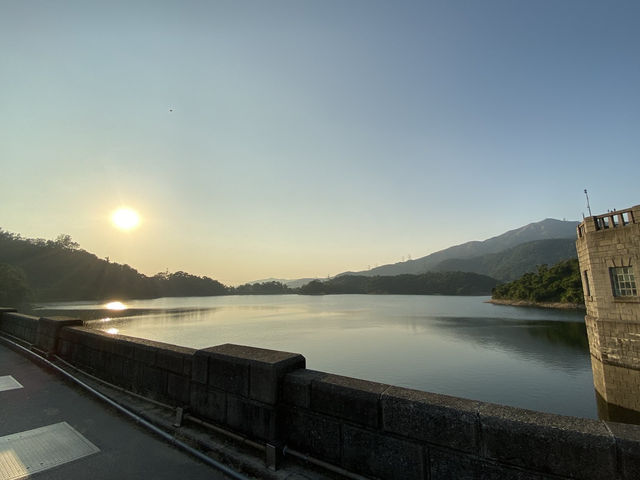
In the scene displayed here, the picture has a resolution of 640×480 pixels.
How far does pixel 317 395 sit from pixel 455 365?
26.8 m

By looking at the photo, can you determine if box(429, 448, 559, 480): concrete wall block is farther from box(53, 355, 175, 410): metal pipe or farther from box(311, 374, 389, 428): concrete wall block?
box(53, 355, 175, 410): metal pipe

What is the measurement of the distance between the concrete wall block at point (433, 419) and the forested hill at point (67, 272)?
129 m

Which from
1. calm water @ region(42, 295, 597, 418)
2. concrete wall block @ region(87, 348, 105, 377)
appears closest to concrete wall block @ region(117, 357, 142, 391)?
concrete wall block @ region(87, 348, 105, 377)

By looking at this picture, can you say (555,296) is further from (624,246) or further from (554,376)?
(624,246)

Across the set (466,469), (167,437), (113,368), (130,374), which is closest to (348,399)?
(466,469)

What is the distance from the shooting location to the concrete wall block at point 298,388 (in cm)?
329

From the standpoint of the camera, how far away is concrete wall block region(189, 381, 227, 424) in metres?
3.79

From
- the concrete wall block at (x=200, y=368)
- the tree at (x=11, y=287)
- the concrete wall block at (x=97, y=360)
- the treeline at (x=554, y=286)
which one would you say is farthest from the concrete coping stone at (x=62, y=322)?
the tree at (x=11, y=287)

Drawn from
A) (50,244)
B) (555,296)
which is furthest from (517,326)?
(50,244)

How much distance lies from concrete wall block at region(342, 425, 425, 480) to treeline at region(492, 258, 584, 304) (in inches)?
3155

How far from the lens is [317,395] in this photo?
10.5 feet

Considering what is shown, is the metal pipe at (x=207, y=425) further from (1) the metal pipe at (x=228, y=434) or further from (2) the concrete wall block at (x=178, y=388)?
(2) the concrete wall block at (x=178, y=388)

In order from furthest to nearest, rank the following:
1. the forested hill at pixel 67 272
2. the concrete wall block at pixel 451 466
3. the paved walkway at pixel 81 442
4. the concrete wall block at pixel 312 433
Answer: the forested hill at pixel 67 272, the paved walkway at pixel 81 442, the concrete wall block at pixel 312 433, the concrete wall block at pixel 451 466

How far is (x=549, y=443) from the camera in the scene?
2207 millimetres
